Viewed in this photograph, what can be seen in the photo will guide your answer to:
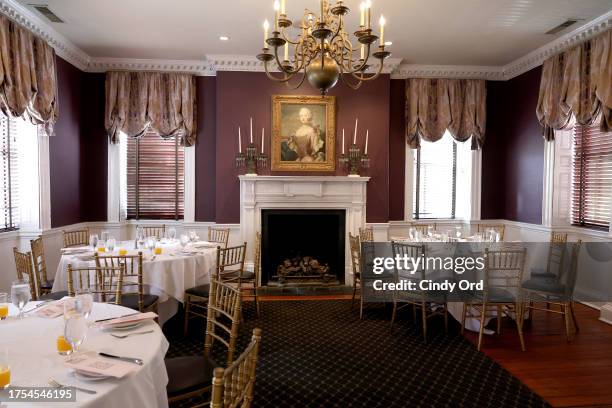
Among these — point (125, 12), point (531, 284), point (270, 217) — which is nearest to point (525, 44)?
point (531, 284)

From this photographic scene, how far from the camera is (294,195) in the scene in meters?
6.36

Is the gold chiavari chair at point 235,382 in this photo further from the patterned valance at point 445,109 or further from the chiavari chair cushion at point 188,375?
the patterned valance at point 445,109

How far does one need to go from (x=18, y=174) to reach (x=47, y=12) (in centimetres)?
203

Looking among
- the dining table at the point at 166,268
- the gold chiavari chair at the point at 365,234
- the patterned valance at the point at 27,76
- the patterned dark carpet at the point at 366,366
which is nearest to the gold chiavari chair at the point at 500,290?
the patterned dark carpet at the point at 366,366

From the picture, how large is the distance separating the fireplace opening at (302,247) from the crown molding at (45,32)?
360 centimetres

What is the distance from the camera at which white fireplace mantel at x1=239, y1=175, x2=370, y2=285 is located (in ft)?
20.8

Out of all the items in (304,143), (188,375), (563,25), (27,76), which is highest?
(563,25)

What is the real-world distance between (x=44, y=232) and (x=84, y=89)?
2.48m

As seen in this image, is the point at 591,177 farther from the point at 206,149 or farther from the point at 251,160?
the point at 206,149

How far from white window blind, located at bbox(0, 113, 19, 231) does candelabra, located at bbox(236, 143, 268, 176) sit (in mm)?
2891

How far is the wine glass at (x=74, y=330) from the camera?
5.89ft

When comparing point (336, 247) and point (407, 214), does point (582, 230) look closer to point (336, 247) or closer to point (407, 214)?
point (407, 214)

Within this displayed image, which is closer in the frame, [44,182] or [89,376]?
[89,376]

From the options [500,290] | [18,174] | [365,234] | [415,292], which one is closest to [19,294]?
[415,292]
